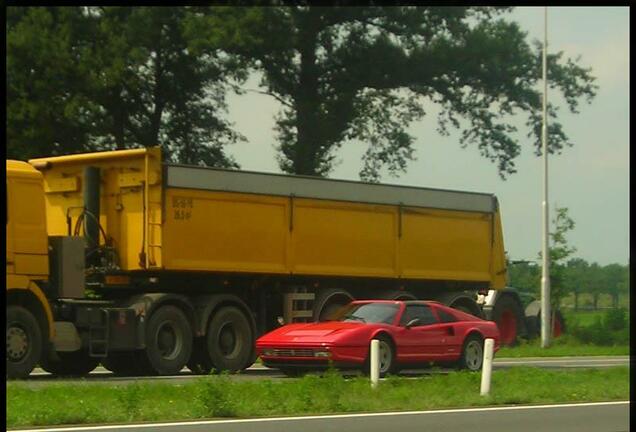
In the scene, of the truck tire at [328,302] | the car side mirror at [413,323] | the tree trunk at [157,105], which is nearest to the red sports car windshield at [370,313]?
the car side mirror at [413,323]

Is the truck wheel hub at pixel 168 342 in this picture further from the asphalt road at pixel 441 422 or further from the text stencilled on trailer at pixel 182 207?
the asphalt road at pixel 441 422

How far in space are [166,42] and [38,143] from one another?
592 cm

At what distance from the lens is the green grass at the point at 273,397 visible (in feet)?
53.1

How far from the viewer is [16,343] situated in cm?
2252

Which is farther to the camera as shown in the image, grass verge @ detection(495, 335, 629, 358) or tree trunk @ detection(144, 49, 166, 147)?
tree trunk @ detection(144, 49, 166, 147)

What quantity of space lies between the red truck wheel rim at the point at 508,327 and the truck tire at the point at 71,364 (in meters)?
12.9

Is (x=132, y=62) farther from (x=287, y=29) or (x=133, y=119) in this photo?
(x=287, y=29)

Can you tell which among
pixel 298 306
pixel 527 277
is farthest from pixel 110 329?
pixel 527 277

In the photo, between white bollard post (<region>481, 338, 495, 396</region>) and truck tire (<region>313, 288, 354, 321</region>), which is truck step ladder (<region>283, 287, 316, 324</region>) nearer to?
truck tire (<region>313, 288, 354, 321</region>)

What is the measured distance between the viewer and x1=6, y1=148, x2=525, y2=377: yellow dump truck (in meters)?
23.5

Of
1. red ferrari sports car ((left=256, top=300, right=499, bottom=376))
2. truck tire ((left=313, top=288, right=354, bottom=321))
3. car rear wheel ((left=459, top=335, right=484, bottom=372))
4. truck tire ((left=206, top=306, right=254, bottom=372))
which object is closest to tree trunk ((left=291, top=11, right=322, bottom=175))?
truck tire ((left=313, top=288, right=354, bottom=321))

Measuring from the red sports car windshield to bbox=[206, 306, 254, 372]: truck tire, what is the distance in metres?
2.06

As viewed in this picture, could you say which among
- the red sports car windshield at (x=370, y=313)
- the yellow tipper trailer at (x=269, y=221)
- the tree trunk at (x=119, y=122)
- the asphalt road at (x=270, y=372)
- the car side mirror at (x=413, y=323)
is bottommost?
the asphalt road at (x=270, y=372)

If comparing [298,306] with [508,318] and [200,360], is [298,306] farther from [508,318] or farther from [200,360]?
[508,318]
